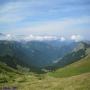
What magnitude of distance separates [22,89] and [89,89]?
22260mm

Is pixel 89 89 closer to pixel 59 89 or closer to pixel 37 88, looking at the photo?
pixel 59 89

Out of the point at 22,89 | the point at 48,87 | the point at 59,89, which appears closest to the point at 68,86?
the point at 59,89

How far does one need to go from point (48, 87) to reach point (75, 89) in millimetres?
11499

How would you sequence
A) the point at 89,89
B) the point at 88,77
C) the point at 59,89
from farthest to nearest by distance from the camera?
1. the point at 88,77
2. the point at 59,89
3. the point at 89,89

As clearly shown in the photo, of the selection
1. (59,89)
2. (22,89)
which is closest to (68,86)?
(59,89)

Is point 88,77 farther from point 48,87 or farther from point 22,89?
point 22,89

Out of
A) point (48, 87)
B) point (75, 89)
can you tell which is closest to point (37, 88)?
point (48, 87)

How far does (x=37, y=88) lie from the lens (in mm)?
71938

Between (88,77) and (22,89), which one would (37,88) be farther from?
(88,77)

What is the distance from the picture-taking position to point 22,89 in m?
73.8

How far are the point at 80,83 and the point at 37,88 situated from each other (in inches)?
513

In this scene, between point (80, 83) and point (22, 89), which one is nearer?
point (80, 83)

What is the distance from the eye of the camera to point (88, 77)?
2763 inches

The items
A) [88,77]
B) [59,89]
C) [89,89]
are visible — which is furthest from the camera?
[88,77]
